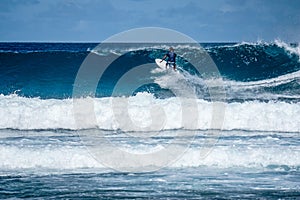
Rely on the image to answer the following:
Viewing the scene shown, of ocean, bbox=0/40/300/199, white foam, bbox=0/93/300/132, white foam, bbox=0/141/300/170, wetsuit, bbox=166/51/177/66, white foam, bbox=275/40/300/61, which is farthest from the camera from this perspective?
white foam, bbox=275/40/300/61

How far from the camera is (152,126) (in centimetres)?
1338

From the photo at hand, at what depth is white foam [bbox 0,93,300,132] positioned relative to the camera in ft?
44.2

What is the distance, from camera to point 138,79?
22828 mm

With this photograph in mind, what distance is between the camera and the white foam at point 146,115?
13461 mm

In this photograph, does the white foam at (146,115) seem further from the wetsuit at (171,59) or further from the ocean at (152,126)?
the wetsuit at (171,59)

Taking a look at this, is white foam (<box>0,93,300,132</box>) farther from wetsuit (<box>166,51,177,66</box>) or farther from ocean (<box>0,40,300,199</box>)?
wetsuit (<box>166,51,177,66</box>)

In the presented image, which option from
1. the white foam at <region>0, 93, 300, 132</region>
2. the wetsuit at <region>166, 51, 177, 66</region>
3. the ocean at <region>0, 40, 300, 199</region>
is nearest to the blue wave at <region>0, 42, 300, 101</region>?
the ocean at <region>0, 40, 300, 199</region>

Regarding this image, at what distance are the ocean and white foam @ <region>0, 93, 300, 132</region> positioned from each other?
1.3 inches

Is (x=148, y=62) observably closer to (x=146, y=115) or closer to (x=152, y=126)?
(x=146, y=115)

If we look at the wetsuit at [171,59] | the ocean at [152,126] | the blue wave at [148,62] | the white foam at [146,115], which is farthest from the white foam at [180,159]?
the wetsuit at [171,59]

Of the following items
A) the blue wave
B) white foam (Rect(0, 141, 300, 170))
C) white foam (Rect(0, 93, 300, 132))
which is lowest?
white foam (Rect(0, 141, 300, 170))

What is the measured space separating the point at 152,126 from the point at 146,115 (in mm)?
685

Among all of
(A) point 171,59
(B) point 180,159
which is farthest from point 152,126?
(A) point 171,59

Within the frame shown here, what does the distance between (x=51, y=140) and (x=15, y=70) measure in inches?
594
